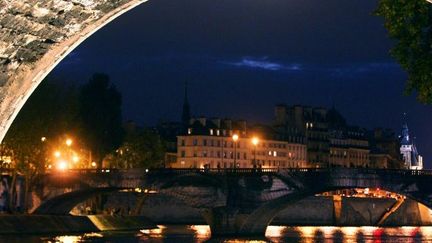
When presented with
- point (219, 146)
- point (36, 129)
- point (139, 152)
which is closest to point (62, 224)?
point (36, 129)

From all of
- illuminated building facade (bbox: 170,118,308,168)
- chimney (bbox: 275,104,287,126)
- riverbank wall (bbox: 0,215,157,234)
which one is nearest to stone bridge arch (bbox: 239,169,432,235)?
riverbank wall (bbox: 0,215,157,234)

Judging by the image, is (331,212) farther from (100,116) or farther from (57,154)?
(57,154)

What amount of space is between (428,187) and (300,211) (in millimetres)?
45547

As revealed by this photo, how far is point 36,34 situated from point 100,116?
269ft

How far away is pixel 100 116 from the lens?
287 feet

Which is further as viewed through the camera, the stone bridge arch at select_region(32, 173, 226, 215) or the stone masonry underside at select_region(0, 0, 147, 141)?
the stone bridge arch at select_region(32, 173, 226, 215)

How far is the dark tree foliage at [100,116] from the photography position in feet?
284

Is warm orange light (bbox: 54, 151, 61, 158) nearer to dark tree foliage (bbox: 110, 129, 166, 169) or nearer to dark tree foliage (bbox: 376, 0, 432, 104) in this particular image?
dark tree foliage (bbox: 110, 129, 166, 169)

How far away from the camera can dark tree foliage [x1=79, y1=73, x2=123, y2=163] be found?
86625 mm

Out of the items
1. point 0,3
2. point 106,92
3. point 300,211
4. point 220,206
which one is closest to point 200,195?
point 220,206

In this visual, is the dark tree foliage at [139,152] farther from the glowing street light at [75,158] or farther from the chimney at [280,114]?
the chimney at [280,114]

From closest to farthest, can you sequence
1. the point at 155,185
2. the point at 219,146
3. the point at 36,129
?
the point at 36,129 → the point at 155,185 → the point at 219,146

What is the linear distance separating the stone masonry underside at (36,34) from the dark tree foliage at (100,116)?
80276mm

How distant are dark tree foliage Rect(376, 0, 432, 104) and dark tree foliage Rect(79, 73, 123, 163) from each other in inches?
2672
